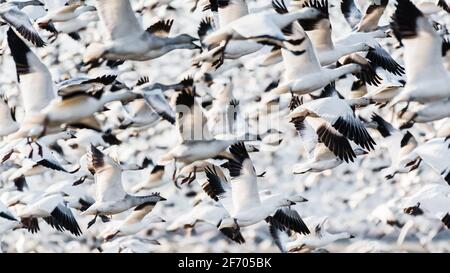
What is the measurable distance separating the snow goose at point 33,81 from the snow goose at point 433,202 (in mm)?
3369

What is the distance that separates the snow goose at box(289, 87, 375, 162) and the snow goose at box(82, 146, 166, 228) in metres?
1.54

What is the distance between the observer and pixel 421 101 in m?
9.20

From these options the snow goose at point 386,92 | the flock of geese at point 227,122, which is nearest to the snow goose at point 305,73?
the flock of geese at point 227,122

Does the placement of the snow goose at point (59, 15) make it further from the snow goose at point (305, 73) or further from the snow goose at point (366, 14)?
the snow goose at point (305, 73)

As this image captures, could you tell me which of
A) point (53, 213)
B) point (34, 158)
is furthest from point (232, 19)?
point (53, 213)

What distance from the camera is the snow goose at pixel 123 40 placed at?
9.04m

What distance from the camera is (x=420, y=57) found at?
8.90 meters

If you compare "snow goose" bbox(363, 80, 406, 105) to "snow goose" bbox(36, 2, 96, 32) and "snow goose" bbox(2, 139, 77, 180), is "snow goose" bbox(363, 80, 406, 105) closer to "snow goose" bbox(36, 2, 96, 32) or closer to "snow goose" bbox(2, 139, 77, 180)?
"snow goose" bbox(2, 139, 77, 180)

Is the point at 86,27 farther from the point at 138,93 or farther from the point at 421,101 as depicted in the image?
the point at 421,101

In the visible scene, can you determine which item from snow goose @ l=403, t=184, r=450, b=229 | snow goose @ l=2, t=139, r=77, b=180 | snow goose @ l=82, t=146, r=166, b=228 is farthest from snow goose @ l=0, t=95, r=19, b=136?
snow goose @ l=403, t=184, r=450, b=229

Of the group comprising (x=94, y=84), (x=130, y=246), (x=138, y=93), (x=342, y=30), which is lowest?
(x=130, y=246)

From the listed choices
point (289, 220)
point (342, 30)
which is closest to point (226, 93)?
point (289, 220)

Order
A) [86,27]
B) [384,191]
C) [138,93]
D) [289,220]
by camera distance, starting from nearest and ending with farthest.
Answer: [138,93] → [289,220] → [86,27] → [384,191]
